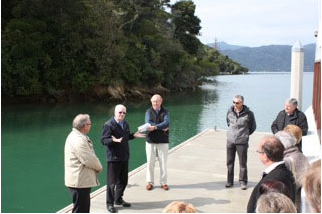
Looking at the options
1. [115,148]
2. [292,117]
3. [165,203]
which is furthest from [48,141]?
[292,117]

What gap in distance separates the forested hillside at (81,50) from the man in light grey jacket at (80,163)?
2343 centimetres

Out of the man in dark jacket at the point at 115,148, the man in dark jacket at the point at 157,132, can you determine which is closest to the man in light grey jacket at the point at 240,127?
the man in dark jacket at the point at 157,132

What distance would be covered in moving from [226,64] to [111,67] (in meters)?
71.1

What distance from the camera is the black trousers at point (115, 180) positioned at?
4.59m

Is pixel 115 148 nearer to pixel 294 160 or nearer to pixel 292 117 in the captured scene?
pixel 294 160

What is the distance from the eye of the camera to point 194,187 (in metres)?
5.65

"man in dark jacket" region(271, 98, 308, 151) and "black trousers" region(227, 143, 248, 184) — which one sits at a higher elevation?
"man in dark jacket" region(271, 98, 308, 151)

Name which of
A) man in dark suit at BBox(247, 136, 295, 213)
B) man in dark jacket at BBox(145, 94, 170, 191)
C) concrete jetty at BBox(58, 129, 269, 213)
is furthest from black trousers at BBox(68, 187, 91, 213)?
man in dark suit at BBox(247, 136, 295, 213)

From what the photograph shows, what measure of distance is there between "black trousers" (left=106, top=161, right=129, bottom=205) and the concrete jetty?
174mm

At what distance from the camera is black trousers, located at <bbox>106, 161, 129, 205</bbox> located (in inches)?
181

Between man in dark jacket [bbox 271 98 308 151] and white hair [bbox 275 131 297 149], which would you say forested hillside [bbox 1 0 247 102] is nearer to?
man in dark jacket [bbox 271 98 308 151]

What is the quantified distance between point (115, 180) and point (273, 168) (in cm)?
233

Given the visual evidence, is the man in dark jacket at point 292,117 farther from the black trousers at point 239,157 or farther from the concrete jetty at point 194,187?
the concrete jetty at point 194,187

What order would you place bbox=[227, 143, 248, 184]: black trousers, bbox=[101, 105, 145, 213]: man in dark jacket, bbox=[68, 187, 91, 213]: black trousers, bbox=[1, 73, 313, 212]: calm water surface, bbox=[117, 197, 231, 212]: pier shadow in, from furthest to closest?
bbox=[1, 73, 313, 212]: calm water surface
bbox=[227, 143, 248, 184]: black trousers
bbox=[117, 197, 231, 212]: pier shadow
bbox=[101, 105, 145, 213]: man in dark jacket
bbox=[68, 187, 91, 213]: black trousers
